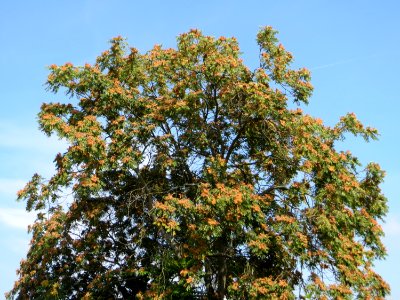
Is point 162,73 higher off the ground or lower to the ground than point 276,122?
higher

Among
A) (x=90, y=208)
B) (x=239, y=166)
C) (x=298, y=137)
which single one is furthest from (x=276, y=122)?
(x=90, y=208)

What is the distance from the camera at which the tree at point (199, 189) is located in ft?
48.3

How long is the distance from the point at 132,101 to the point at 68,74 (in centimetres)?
238

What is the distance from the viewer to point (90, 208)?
1756cm

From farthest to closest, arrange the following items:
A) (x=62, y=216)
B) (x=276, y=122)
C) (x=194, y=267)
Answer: (x=62, y=216) → (x=276, y=122) → (x=194, y=267)

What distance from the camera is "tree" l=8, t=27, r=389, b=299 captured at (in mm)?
14727

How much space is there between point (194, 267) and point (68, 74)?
25.7 feet

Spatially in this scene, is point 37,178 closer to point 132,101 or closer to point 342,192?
point 132,101

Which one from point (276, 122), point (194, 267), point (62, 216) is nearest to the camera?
point (194, 267)

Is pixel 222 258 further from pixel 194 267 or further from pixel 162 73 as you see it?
pixel 162 73

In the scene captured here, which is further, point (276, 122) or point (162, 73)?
point (162, 73)

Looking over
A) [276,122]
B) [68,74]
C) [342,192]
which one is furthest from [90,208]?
[342,192]

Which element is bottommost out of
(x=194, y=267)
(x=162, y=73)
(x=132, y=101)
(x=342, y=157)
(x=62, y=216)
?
(x=194, y=267)

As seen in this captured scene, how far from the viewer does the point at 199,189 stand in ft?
48.5
